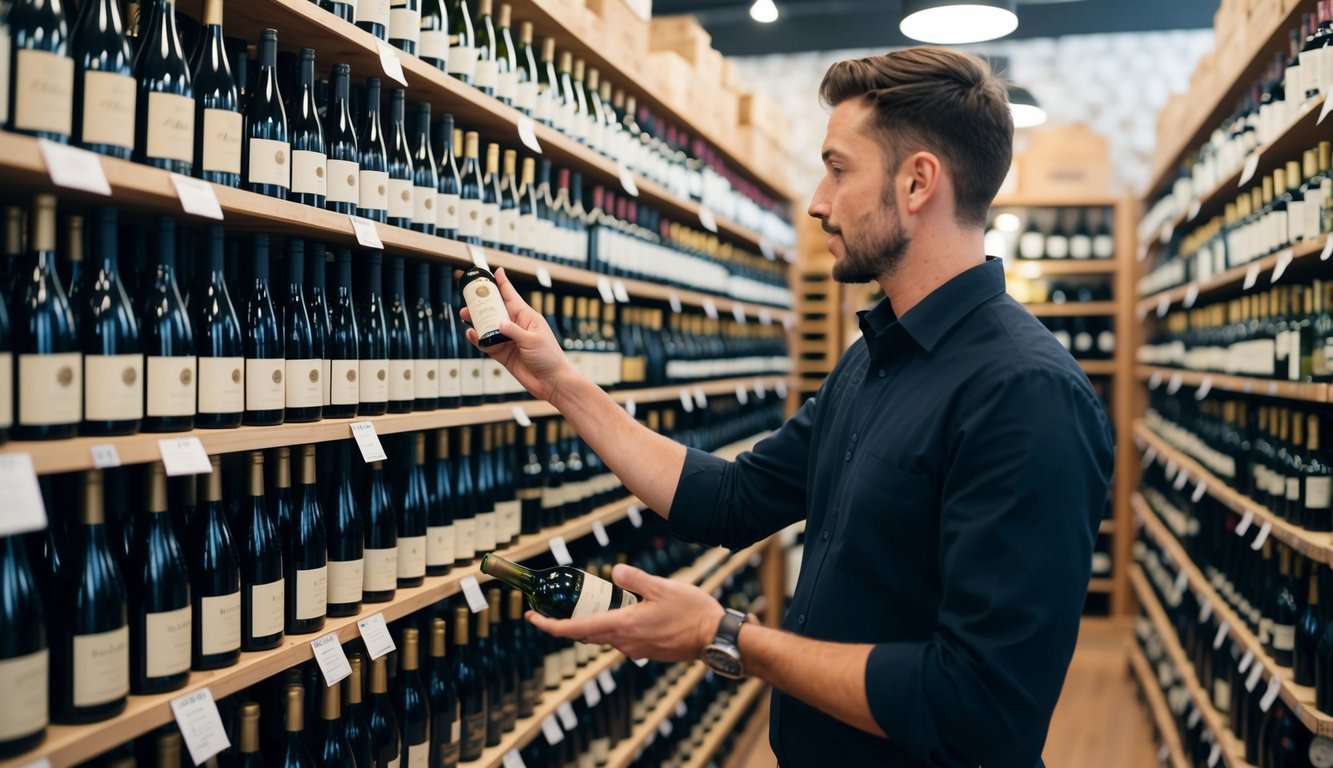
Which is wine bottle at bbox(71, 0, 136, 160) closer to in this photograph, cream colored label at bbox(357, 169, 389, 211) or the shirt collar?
cream colored label at bbox(357, 169, 389, 211)

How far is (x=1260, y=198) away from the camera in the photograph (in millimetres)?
3781

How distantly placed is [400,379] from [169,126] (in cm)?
87

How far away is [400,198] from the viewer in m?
2.42

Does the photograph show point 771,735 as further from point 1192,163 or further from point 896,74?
point 1192,163

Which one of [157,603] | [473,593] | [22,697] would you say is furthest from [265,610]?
[473,593]

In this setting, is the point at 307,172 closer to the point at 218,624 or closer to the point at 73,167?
the point at 73,167

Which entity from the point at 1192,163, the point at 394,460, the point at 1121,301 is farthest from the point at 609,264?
the point at 1121,301

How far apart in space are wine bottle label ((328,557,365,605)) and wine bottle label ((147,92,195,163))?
0.91 m

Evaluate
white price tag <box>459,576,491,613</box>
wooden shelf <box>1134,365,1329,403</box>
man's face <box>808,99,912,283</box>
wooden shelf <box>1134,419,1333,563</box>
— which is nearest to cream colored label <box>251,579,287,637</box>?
white price tag <box>459,576,491,613</box>

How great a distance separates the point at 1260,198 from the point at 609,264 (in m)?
2.37

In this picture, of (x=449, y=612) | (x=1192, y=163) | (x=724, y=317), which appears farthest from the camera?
(x=724, y=317)

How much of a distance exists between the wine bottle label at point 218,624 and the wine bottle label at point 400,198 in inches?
38.1

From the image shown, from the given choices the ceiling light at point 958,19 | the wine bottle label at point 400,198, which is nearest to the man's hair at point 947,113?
the wine bottle label at point 400,198

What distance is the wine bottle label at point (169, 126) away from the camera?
65.2 inches
